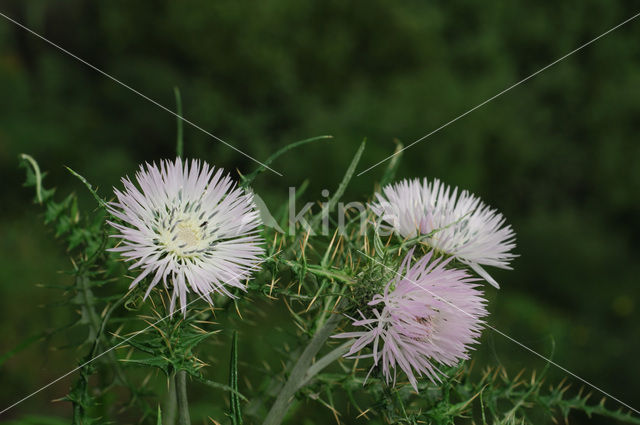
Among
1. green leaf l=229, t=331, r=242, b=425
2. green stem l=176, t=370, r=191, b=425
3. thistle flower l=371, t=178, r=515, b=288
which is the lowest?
green stem l=176, t=370, r=191, b=425


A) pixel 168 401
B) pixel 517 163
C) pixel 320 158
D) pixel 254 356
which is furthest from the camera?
pixel 517 163

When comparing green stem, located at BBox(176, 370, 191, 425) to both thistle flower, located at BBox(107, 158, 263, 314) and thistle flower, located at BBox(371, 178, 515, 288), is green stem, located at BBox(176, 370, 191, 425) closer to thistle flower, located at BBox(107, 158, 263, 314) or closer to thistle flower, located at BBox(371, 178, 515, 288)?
thistle flower, located at BBox(107, 158, 263, 314)

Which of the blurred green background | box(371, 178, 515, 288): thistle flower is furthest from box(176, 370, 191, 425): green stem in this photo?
the blurred green background

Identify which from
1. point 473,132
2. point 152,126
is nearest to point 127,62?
point 152,126

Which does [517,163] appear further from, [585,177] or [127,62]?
→ [127,62]

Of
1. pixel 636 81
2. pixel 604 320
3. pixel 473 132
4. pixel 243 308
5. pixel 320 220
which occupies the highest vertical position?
pixel 636 81

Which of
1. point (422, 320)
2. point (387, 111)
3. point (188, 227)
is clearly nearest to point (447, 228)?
point (422, 320)

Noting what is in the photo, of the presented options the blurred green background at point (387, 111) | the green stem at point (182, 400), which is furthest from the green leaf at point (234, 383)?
Result: the blurred green background at point (387, 111)
